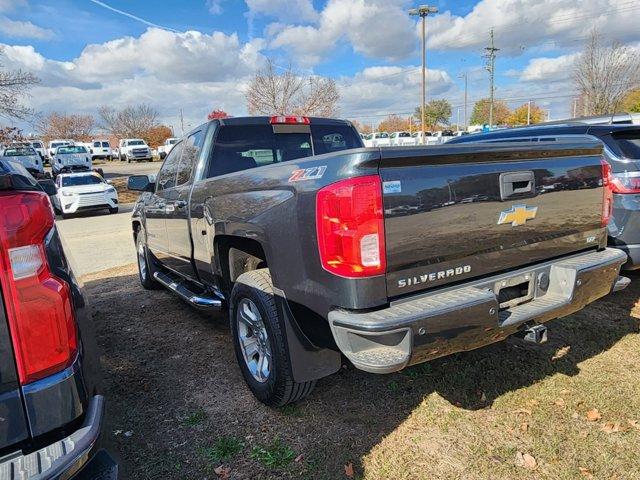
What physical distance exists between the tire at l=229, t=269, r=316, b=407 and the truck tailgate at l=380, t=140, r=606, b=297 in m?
0.86

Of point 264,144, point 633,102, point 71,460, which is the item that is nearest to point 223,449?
point 71,460

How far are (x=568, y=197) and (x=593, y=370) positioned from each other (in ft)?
4.69

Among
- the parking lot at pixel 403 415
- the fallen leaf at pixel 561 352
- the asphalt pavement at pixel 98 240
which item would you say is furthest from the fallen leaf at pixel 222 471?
the asphalt pavement at pixel 98 240

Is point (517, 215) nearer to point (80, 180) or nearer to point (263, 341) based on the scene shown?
point (263, 341)

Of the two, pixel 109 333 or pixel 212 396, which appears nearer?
pixel 212 396

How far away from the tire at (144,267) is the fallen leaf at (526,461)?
186 inches

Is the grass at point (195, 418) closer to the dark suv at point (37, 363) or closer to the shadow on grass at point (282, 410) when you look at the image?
the shadow on grass at point (282, 410)

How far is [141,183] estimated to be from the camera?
17.6 feet

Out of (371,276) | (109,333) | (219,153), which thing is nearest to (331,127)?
(219,153)

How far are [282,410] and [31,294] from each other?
203 cm

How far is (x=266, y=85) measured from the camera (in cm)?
3016

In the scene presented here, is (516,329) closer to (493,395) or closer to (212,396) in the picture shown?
(493,395)

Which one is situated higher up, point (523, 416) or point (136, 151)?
point (136, 151)

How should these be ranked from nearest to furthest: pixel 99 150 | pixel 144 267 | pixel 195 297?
pixel 195 297 < pixel 144 267 < pixel 99 150
